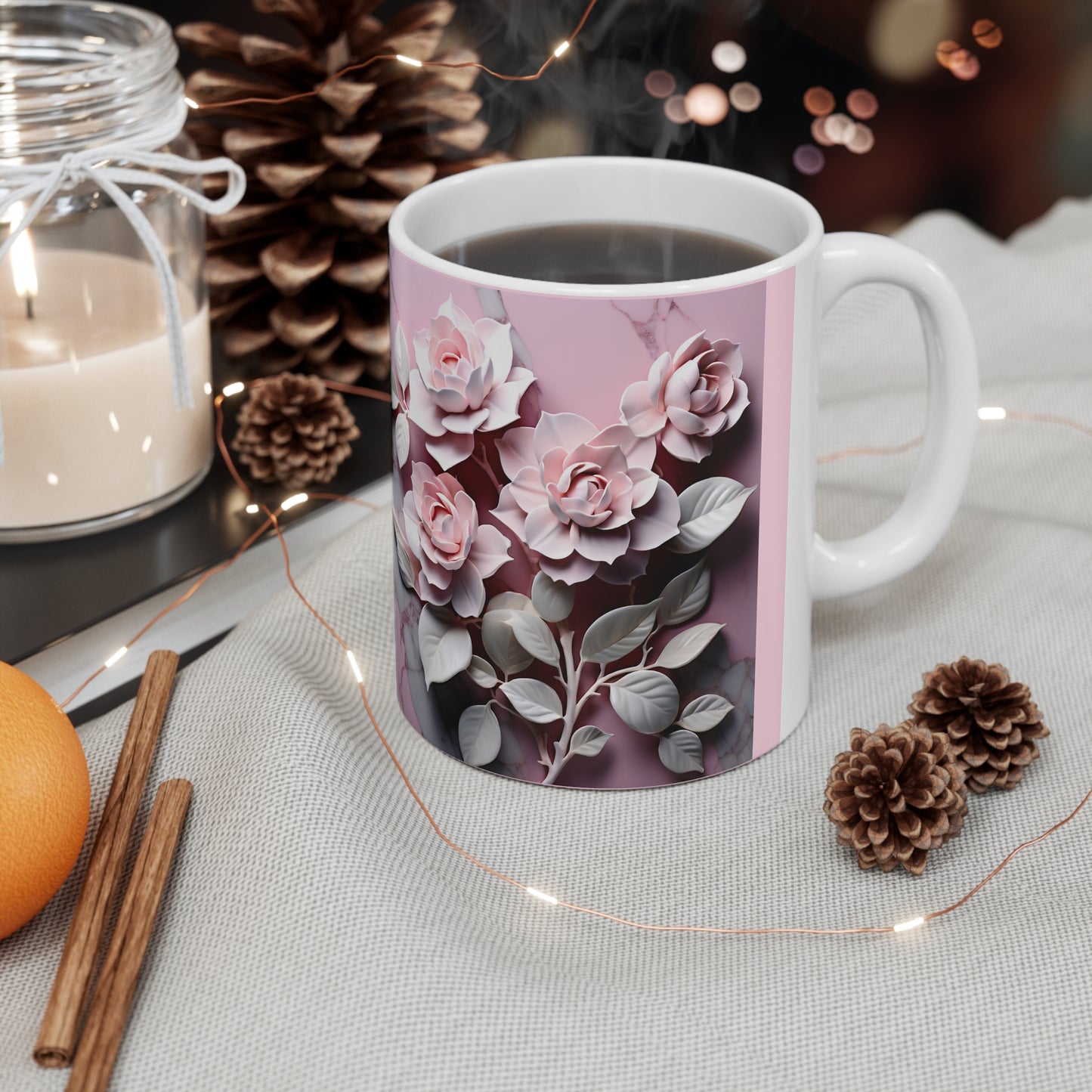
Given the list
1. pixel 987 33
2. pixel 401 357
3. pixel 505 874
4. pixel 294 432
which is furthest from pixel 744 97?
pixel 505 874

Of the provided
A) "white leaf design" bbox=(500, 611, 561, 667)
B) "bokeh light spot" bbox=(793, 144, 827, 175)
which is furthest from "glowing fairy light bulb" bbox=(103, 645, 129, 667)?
"bokeh light spot" bbox=(793, 144, 827, 175)

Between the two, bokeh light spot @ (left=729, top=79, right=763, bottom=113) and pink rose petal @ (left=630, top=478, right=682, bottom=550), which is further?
bokeh light spot @ (left=729, top=79, right=763, bottom=113)

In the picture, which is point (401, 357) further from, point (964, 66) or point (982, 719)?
point (964, 66)

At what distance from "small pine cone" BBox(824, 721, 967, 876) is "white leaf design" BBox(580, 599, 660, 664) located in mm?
92

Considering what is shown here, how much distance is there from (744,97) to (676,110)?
0.09 metres

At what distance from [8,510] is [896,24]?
0.82 m

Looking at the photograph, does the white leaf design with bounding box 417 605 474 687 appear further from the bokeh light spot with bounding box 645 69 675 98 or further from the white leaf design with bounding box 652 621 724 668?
the bokeh light spot with bounding box 645 69 675 98

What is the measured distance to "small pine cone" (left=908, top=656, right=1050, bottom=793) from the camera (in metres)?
0.52

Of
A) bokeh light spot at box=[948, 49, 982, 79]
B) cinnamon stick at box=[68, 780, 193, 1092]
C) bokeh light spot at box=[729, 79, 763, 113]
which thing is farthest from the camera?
bokeh light spot at box=[948, 49, 982, 79]

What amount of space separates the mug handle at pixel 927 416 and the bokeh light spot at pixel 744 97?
1.68 feet

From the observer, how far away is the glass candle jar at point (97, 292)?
0.62 m

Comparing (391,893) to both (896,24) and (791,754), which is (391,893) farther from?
(896,24)

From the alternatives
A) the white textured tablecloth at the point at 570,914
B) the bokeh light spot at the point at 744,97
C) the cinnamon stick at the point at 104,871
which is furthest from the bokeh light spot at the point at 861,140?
the cinnamon stick at the point at 104,871

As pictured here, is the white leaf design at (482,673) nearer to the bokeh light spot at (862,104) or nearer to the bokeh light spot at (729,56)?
the bokeh light spot at (729,56)
